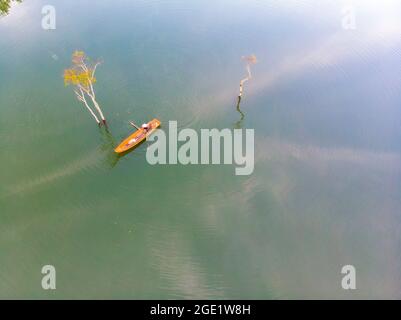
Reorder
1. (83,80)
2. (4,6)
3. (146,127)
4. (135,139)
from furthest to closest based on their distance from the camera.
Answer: (4,6) → (146,127) → (135,139) → (83,80)

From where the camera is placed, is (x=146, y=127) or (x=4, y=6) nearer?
(x=146, y=127)

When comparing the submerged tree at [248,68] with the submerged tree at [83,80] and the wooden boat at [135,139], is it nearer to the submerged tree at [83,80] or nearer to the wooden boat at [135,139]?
the wooden boat at [135,139]

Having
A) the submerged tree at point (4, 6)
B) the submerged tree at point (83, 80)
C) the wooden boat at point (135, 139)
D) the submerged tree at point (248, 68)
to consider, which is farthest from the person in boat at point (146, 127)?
the submerged tree at point (4, 6)

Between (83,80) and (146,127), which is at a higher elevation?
(83,80)

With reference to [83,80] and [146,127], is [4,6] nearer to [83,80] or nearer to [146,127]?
[83,80]

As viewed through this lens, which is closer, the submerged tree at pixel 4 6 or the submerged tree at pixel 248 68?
the submerged tree at pixel 248 68

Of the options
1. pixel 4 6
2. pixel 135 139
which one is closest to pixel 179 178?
pixel 135 139

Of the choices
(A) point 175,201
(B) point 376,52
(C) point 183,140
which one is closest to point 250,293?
(A) point 175,201

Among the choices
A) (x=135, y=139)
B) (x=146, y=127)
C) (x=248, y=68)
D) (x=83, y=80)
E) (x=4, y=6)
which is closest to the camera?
(x=83, y=80)

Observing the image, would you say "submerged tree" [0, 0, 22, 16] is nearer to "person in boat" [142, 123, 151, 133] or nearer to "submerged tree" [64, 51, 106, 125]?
"submerged tree" [64, 51, 106, 125]
